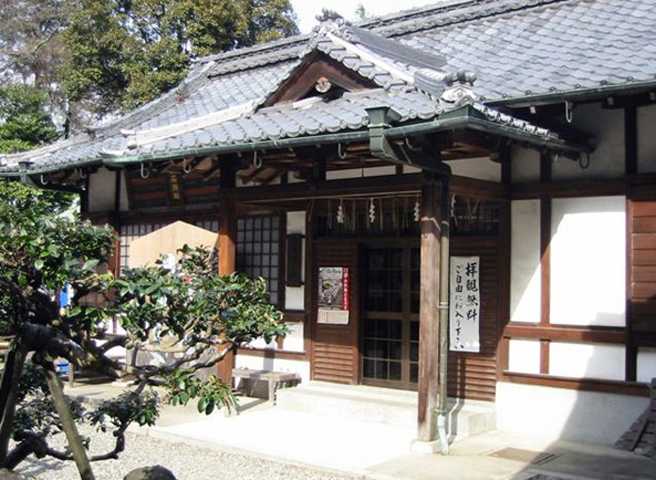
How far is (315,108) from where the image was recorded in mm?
9789

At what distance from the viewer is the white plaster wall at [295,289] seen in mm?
12148

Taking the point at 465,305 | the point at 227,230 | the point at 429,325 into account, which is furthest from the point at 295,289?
the point at 429,325

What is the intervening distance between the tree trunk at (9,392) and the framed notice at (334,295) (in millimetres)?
7854

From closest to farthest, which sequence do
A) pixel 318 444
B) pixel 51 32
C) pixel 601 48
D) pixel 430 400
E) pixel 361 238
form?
pixel 430 400, pixel 318 444, pixel 601 48, pixel 361 238, pixel 51 32

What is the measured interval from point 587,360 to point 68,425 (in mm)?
6879

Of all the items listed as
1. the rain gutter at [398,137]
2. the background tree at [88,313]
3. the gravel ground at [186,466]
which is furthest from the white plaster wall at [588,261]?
the background tree at [88,313]

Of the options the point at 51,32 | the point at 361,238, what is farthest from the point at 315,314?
the point at 51,32

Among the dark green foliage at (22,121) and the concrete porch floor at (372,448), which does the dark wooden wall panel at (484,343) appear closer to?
the concrete porch floor at (372,448)

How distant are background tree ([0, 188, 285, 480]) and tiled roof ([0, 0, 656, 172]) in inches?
165

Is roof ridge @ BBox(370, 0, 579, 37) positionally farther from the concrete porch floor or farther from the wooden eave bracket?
the concrete porch floor

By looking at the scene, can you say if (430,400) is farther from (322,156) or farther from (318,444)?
(322,156)

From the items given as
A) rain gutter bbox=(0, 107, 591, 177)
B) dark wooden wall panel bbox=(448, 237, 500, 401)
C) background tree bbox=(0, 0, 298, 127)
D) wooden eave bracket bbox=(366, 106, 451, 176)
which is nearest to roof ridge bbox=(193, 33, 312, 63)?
rain gutter bbox=(0, 107, 591, 177)

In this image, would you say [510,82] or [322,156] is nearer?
[510,82]

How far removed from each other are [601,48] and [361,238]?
419cm
